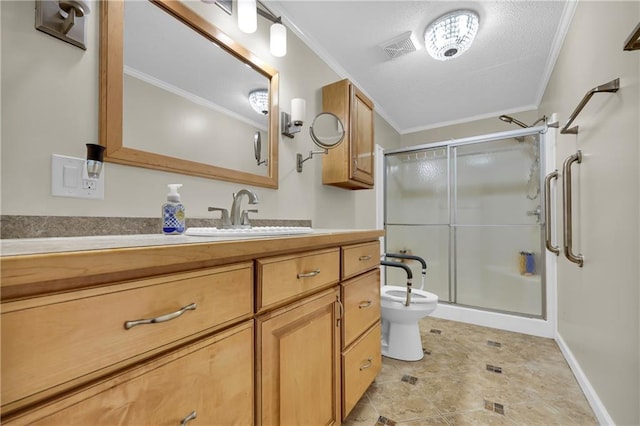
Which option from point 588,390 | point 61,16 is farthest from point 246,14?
point 588,390

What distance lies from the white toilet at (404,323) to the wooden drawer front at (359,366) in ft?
1.38

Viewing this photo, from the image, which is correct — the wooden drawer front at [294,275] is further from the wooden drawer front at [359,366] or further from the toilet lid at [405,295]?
the toilet lid at [405,295]

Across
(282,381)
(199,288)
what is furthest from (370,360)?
(199,288)

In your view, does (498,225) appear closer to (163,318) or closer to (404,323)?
(404,323)

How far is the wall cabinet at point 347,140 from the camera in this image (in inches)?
74.5

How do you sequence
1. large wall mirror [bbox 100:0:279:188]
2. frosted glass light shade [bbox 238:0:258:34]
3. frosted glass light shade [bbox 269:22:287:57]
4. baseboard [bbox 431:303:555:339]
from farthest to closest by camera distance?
1. baseboard [bbox 431:303:555:339]
2. frosted glass light shade [bbox 269:22:287:57]
3. frosted glass light shade [bbox 238:0:258:34]
4. large wall mirror [bbox 100:0:279:188]

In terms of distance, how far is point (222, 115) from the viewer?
1325 millimetres

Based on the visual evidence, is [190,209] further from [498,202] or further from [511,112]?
[511,112]

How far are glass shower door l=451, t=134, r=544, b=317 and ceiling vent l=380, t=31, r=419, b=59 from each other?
4.31 feet

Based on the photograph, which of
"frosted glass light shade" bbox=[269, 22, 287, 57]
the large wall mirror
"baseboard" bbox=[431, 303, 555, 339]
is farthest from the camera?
"baseboard" bbox=[431, 303, 555, 339]

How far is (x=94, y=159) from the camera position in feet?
2.76

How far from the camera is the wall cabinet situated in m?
1.89

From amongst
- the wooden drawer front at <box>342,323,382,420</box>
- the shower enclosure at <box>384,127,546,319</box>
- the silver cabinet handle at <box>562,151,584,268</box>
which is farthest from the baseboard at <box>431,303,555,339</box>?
the wooden drawer front at <box>342,323,382,420</box>

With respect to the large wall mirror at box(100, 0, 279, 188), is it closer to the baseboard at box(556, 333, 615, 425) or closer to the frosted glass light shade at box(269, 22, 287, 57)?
the frosted glass light shade at box(269, 22, 287, 57)
